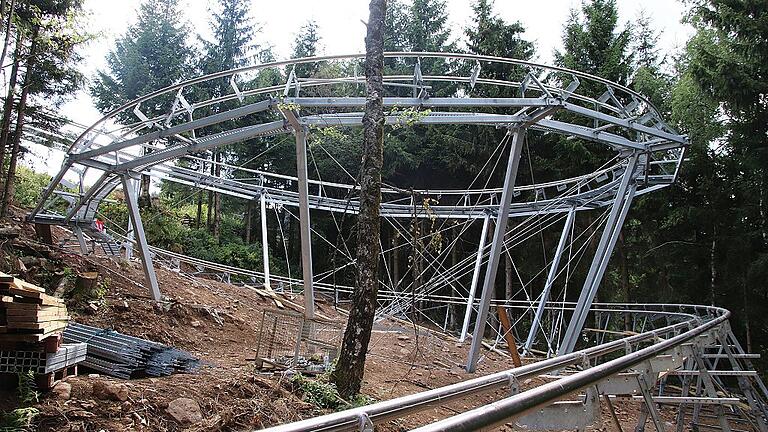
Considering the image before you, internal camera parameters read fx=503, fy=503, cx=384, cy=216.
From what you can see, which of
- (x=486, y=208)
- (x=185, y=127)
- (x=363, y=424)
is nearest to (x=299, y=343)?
(x=185, y=127)

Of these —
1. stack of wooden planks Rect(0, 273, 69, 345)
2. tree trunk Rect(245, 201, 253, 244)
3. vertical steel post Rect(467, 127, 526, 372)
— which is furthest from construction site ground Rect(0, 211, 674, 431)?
tree trunk Rect(245, 201, 253, 244)

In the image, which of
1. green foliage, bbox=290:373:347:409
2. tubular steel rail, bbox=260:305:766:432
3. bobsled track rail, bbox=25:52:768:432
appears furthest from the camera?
green foliage, bbox=290:373:347:409

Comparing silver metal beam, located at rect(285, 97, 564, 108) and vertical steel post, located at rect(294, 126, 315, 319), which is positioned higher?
A: silver metal beam, located at rect(285, 97, 564, 108)

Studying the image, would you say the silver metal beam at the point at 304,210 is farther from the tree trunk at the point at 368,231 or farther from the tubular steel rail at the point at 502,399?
the tubular steel rail at the point at 502,399

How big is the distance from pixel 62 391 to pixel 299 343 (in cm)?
316

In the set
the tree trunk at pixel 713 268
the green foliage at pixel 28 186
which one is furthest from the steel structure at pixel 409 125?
the green foliage at pixel 28 186

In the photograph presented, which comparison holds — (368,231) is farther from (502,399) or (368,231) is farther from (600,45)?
(600,45)

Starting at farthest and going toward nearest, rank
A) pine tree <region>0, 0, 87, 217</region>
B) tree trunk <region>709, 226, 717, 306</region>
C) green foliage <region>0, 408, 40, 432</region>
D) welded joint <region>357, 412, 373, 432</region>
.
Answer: tree trunk <region>709, 226, 717, 306</region> → pine tree <region>0, 0, 87, 217</region> → green foliage <region>0, 408, 40, 432</region> → welded joint <region>357, 412, 373, 432</region>

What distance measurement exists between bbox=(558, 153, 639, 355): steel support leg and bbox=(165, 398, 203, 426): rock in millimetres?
7578

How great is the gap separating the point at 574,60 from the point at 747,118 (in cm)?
732

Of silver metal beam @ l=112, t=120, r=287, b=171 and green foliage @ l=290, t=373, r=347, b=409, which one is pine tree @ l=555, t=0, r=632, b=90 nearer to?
silver metal beam @ l=112, t=120, r=287, b=171

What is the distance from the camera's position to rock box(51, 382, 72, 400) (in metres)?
5.14

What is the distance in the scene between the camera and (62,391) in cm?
521

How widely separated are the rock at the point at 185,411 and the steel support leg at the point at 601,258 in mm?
7578
